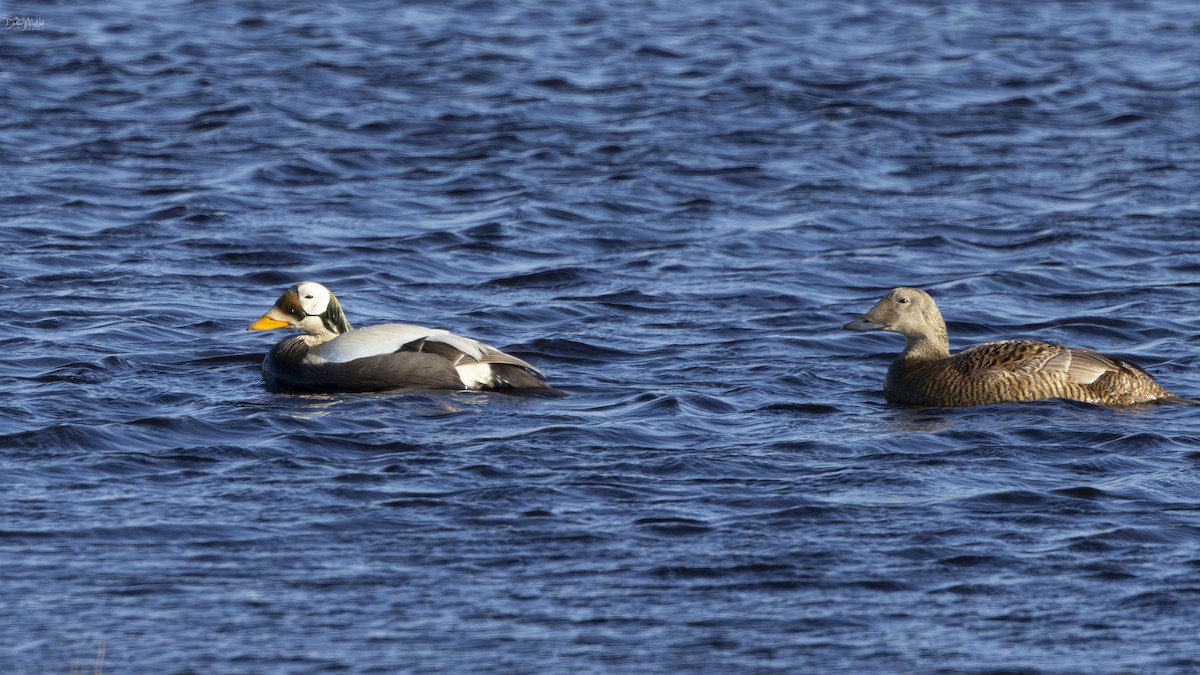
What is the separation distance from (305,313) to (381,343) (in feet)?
3.01

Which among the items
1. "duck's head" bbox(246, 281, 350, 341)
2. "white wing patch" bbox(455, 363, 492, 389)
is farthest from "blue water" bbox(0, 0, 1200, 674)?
"duck's head" bbox(246, 281, 350, 341)

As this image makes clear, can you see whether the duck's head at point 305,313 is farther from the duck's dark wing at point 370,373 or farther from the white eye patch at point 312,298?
the duck's dark wing at point 370,373

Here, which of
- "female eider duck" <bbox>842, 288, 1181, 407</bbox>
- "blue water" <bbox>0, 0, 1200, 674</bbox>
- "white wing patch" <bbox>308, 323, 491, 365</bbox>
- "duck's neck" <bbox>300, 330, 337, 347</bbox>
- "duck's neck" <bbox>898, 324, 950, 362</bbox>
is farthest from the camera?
"duck's neck" <bbox>300, 330, 337, 347</bbox>

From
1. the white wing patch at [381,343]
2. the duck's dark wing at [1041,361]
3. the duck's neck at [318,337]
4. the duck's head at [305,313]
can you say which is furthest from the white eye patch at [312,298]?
the duck's dark wing at [1041,361]

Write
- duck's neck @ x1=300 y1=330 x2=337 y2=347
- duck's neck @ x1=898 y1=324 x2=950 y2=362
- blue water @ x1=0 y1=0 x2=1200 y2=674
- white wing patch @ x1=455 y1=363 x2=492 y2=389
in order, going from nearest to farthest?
blue water @ x1=0 y1=0 x2=1200 y2=674 → white wing patch @ x1=455 y1=363 x2=492 y2=389 → duck's neck @ x1=898 y1=324 x2=950 y2=362 → duck's neck @ x1=300 y1=330 x2=337 y2=347

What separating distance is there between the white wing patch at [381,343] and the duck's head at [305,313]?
49 cm

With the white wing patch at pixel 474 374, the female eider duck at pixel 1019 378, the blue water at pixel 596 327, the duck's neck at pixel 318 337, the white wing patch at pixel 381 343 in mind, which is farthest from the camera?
the duck's neck at pixel 318 337

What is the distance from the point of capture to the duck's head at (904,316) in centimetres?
1202

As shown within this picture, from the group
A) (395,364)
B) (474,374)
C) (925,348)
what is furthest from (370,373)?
(925,348)

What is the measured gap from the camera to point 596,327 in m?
13.6

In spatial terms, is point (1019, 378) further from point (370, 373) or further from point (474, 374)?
point (370, 373)

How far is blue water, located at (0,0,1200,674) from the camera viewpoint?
7555 millimetres

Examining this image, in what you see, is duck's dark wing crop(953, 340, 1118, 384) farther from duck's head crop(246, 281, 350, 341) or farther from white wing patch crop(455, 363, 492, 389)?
duck's head crop(246, 281, 350, 341)

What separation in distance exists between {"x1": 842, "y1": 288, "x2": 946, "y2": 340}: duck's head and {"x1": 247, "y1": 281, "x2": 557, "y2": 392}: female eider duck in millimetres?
2072
